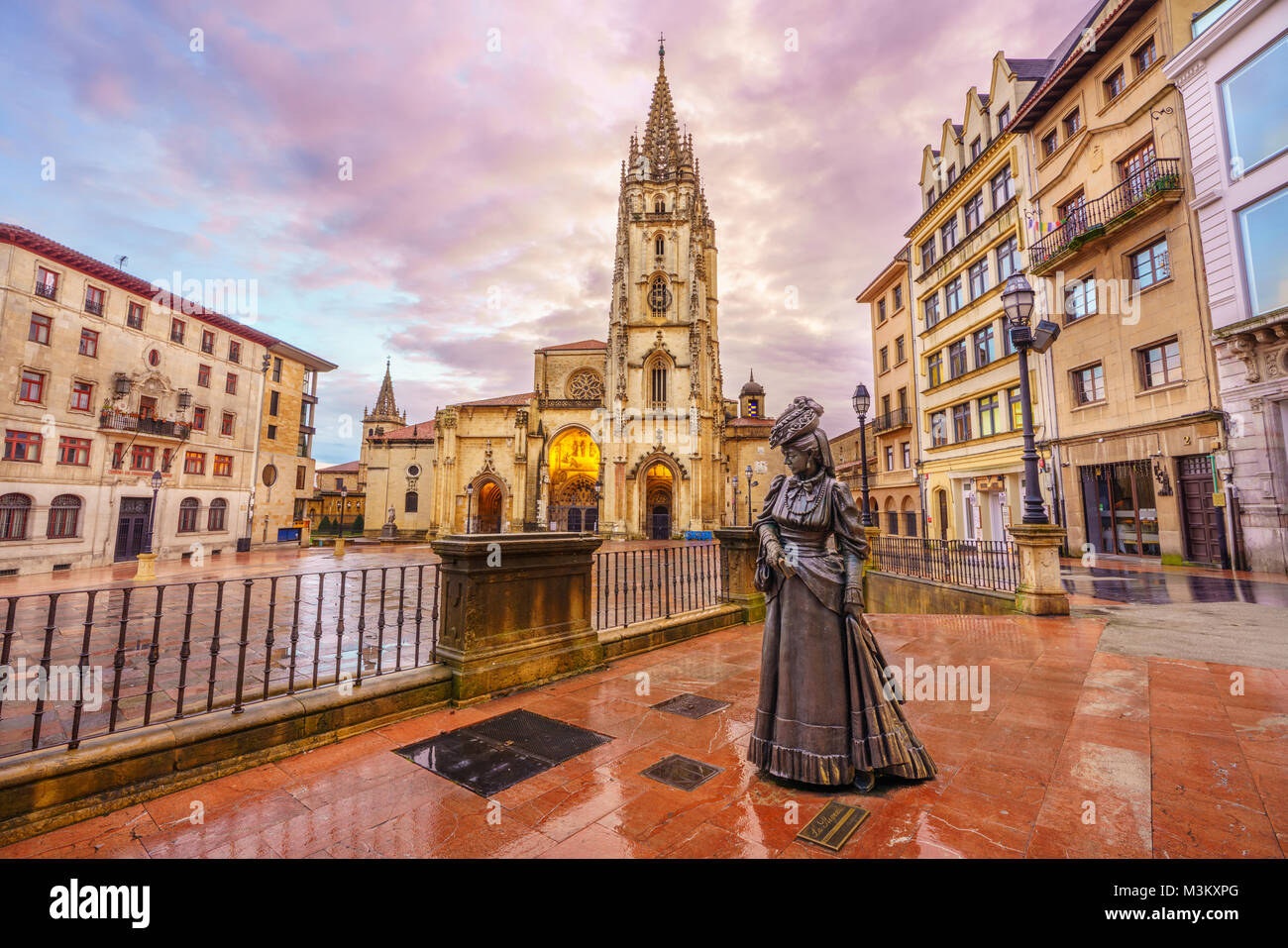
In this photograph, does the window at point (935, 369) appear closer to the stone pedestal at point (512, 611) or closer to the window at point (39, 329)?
the stone pedestal at point (512, 611)

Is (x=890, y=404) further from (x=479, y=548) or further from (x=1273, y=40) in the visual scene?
(x=479, y=548)

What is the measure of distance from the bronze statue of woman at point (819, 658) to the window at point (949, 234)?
77.6ft

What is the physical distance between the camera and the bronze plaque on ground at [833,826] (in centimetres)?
225

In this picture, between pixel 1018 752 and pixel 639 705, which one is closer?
pixel 1018 752

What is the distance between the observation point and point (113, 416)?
22.6 m

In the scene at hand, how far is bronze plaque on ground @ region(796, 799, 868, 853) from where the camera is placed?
2.25 m

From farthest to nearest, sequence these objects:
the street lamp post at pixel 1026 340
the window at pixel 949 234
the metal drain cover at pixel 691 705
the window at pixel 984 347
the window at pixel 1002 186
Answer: the window at pixel 949 234, the window at pixel 984 347, the window at pixel 1002 186, the street lamp post at pixel 1026 340, the metal drain cover at pixel 691 705

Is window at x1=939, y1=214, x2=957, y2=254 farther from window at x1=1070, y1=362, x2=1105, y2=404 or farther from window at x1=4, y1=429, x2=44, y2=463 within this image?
window at x1=4, y1=429, x2=44, y2=463

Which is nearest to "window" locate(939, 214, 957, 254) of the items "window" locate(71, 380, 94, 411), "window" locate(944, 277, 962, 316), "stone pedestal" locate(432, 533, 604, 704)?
"window" locate(944, 277, 962, 316)

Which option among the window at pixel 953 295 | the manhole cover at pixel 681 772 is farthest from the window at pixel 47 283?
the window at pixel 953 295

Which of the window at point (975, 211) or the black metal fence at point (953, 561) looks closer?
the black metal fence at point (953, 561)
